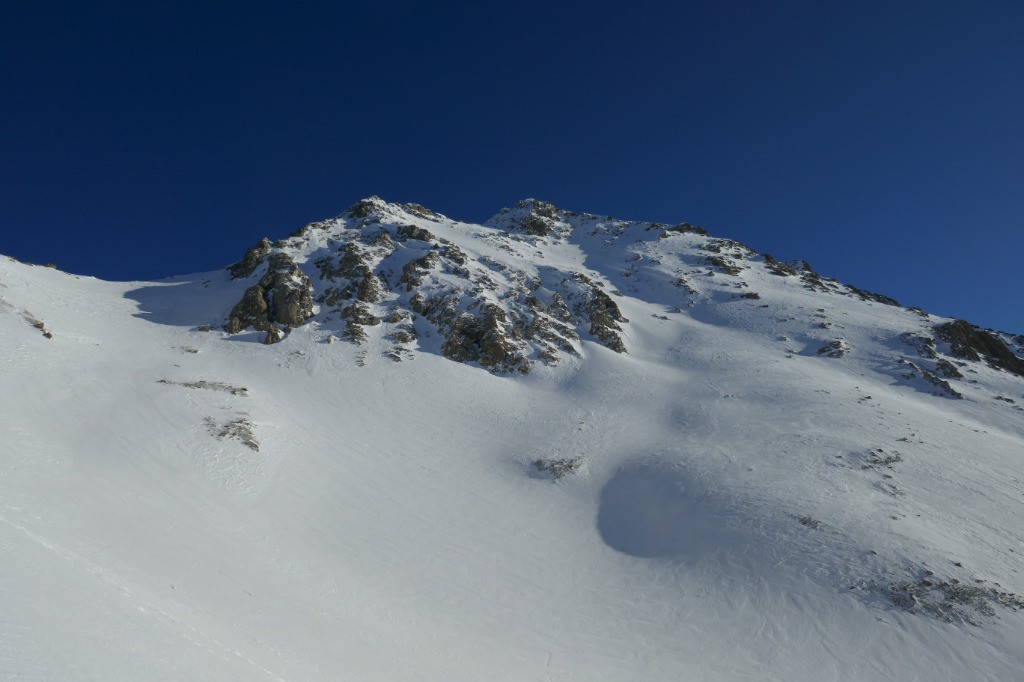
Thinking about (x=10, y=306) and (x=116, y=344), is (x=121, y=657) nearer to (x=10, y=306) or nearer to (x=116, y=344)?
(x=116, y=344)

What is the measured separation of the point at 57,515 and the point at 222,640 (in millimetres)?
8700

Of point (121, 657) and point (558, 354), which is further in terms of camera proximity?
point (558, 354)

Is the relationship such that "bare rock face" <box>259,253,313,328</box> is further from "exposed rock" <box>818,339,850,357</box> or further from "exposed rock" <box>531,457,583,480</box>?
"exposed rock" <box>818,339,850,357</box>

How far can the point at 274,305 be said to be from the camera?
149ft

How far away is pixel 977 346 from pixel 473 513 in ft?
191

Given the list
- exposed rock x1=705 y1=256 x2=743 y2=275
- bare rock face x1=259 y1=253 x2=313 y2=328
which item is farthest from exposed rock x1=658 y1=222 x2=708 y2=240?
bare rock face x1=259 y1=253 x2=313 y2=328

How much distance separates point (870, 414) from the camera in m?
33.5

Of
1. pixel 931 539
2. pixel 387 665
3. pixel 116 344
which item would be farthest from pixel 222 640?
pixel 116 344

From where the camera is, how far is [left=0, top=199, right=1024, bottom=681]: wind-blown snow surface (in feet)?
44.9

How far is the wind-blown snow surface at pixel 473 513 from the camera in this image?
538 inches

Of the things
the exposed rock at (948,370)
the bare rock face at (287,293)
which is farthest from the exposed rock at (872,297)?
the bare rock face at (287,293)

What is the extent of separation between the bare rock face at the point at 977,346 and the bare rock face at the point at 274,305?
64854 mm

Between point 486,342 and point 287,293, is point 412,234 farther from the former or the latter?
point 486,342

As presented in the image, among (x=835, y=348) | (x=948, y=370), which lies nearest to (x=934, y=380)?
(x=948, y=370)
